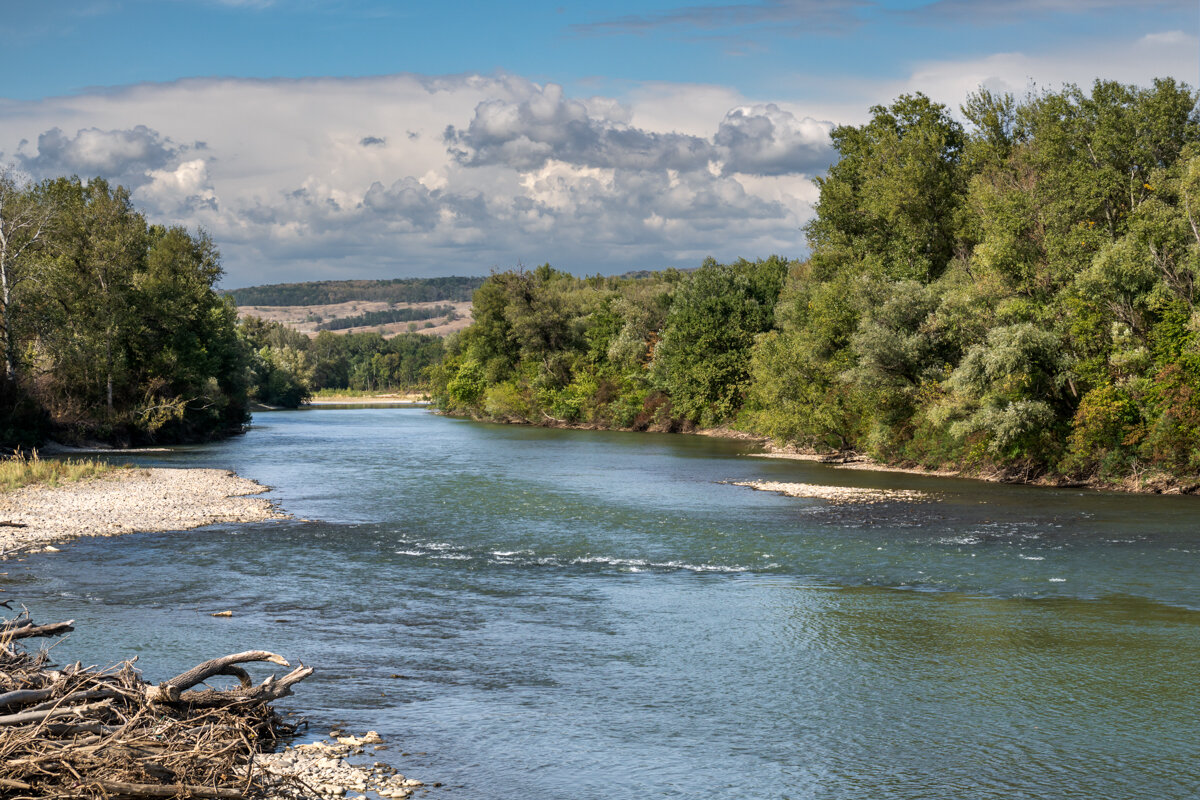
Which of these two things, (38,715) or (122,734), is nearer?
(38,715)

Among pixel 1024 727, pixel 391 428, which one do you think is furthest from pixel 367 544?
pixel 391 428

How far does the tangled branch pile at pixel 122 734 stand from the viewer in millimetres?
10031

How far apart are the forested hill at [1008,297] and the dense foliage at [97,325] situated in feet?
148

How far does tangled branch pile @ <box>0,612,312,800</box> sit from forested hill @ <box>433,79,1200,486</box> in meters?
38.3

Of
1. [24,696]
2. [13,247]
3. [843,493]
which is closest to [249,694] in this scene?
[24,696]

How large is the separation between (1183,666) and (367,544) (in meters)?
22.2

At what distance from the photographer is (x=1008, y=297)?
46.1 meters

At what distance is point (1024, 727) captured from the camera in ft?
48.6

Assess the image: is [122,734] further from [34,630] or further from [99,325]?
[99,325]

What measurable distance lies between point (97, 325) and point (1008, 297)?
195ft

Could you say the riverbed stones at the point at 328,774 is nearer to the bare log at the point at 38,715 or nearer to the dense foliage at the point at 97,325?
the bare log at the point at 38,715

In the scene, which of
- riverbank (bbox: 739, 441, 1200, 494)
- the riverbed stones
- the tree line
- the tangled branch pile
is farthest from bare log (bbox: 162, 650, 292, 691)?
the tree line

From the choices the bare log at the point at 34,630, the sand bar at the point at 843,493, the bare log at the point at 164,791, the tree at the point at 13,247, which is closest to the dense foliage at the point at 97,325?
the tree at the point at 13,247

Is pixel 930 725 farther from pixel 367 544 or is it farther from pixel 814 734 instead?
pixel 367 544
